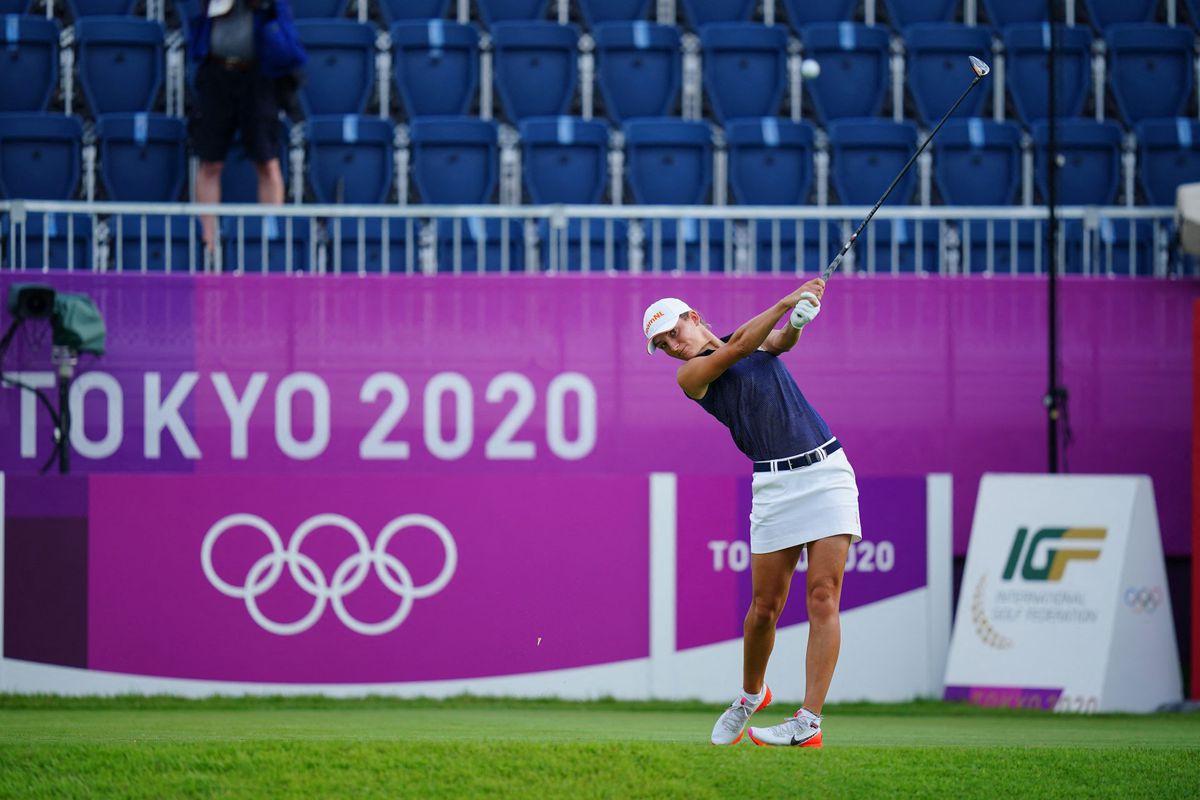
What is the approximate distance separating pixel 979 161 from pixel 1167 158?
1355 millimetres

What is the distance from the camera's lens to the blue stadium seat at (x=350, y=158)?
41.1 feet

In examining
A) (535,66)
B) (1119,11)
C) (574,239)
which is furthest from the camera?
(1119,11)

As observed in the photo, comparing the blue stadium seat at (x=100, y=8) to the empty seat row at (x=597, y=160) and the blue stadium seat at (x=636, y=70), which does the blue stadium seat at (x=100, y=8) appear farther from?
the blue stadium seat at (x=636, y=70)

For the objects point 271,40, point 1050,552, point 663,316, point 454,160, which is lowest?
point 1050,552

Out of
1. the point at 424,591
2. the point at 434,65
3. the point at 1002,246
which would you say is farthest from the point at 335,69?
the point at 1002,246

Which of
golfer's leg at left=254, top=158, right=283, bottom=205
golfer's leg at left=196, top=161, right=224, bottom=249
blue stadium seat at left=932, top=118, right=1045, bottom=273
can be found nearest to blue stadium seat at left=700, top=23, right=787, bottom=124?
blue stadium seat at left=932, top=118, right=1045, bottom=273

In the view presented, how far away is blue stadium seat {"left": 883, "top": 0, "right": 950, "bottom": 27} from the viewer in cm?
1384

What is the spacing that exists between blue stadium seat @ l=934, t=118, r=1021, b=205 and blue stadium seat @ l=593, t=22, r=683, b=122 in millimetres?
1984

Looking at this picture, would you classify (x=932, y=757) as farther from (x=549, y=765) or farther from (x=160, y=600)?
(x=160, y=600)

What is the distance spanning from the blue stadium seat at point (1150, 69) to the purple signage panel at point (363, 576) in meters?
5.50

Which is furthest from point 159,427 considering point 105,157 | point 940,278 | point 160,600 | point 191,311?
point 940,278

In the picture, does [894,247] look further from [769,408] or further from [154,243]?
[769,408]

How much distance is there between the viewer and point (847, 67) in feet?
43.8

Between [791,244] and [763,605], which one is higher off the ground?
[791,244]
